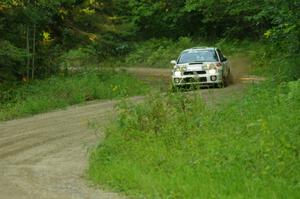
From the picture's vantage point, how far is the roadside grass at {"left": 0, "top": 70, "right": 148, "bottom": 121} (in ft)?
74.6

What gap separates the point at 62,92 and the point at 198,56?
569 cm

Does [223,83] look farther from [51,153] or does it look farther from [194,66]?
[51,153]

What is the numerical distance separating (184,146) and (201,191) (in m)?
2.72

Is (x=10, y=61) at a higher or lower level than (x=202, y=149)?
higher

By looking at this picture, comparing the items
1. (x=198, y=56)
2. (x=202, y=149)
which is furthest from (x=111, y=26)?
(x=202, y=149)

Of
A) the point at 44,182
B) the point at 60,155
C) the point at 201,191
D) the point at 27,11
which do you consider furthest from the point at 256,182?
the point at 27,11

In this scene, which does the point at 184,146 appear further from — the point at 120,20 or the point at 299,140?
the point at 120,20

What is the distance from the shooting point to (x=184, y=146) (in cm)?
1138

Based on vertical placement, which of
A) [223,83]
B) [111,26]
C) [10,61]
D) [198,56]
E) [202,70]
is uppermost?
[111,26]

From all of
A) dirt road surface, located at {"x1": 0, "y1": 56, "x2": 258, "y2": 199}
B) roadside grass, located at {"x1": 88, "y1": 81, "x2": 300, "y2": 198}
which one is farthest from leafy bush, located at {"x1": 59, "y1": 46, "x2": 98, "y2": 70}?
roadside grass, located at {"x1": 88, "y1": 81, "x2": 300, "y2": 198}

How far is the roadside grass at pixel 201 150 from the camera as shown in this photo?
884 centimetres

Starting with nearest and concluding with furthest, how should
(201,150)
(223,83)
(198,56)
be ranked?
(201,150) < (223,83) < (198,56)

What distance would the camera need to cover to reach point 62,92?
983 inches

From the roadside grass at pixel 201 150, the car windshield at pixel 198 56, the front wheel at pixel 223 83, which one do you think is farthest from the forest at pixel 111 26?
the roadside grass at pixel 201 150
